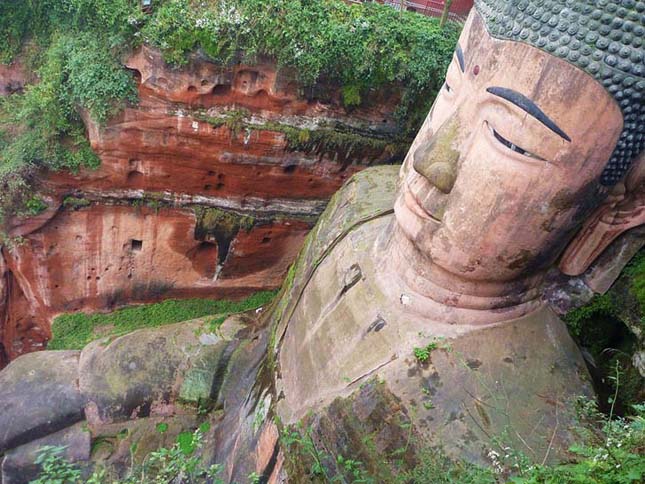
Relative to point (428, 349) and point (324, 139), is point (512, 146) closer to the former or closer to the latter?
point (428, 349)

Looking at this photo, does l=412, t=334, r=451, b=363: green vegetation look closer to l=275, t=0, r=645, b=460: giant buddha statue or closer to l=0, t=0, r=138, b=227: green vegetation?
l=275, t=0, r=645, b=460: giant buddha statue

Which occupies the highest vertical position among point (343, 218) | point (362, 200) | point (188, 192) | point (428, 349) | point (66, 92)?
point (428, 349)

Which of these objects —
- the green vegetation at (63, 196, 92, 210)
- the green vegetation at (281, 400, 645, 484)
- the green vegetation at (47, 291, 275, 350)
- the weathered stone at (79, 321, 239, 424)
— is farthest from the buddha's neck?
the green vegetation at (47, 291, 275, 350)

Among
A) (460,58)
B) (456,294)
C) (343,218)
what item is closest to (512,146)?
(460,58)

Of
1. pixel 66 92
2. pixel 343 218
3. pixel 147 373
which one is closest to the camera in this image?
pixel 343 218

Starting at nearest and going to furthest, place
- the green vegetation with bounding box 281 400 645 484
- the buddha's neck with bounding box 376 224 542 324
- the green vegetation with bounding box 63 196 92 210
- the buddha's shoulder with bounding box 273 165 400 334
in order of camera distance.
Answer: the green vegetation with bounding box 281 400 645 484 → the buddha's neck with bounding box 376 224 542 324 → the buddha's shoulder with bounding box 273 165 400 334 → the green vegetation with bounding box 63 196 92 210

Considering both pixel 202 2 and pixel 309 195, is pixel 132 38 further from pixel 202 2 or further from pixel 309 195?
pixel 309 195
